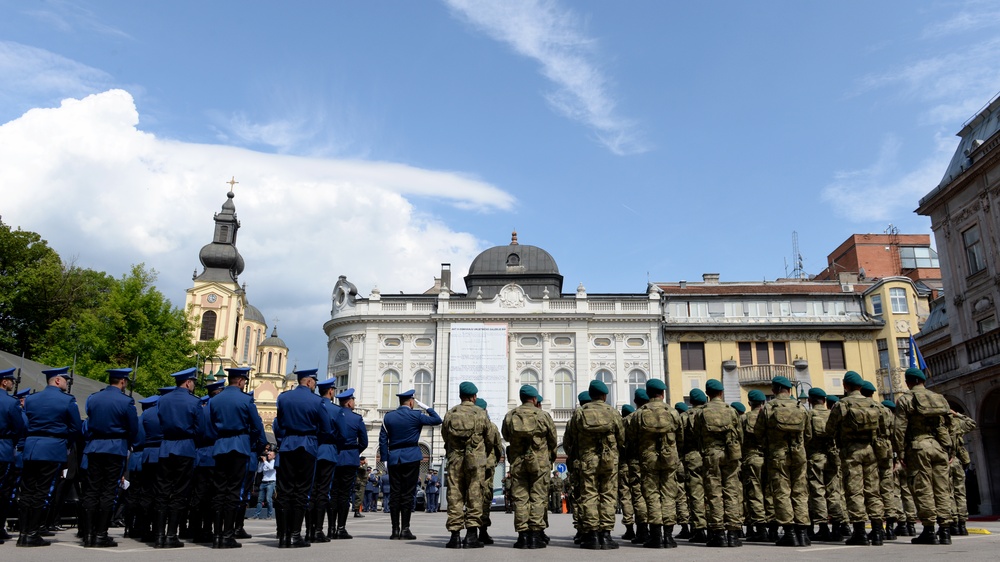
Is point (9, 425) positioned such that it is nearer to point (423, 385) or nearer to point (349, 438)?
point (349, 438)

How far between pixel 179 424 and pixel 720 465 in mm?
6818

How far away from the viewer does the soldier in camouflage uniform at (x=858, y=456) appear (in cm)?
911

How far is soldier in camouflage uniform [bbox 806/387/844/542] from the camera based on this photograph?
369 inches

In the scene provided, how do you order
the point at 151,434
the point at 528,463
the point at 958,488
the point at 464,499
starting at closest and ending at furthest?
the point at 528,463, the point at 464,499, the point at 151,434, the point at 958,488

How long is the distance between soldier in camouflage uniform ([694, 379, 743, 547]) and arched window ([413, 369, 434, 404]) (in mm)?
32784

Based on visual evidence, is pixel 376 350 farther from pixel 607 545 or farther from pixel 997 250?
pixel 607 545

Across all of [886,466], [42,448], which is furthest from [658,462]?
[42,448]

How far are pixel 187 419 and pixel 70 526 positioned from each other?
6192mm

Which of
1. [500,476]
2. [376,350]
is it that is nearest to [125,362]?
[376,350]

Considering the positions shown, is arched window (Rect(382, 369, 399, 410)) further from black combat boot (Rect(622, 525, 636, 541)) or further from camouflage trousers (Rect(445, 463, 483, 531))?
camouflage trousers (Rect(445, 463, 483, 531))

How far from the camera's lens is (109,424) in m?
8.78

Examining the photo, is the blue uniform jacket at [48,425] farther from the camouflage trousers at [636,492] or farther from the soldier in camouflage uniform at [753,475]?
the soldier in camouflage uniform at [753,475]

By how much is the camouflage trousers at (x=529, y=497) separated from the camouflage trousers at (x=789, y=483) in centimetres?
294

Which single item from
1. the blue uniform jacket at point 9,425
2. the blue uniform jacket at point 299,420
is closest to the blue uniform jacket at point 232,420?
the blue uniform jacket at point 299,420
